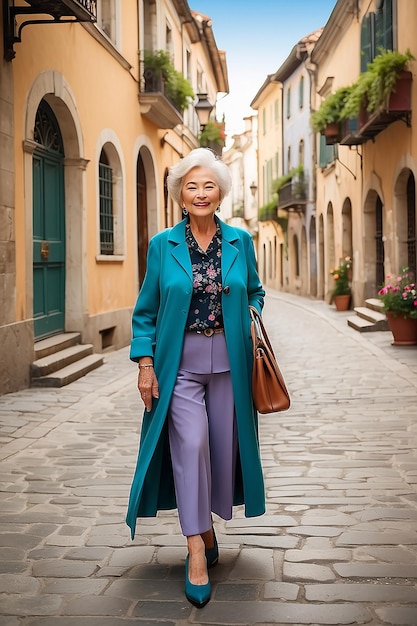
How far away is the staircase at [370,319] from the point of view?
51.2 feet

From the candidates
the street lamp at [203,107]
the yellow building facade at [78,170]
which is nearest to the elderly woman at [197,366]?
the yellow building facade at [78,170]

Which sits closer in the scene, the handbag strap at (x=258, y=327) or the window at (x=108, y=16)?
the handbag strap at (x=258, y=327)

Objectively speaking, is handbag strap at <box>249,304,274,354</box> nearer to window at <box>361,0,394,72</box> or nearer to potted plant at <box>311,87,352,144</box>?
window at <box>361,0,394,72</box>

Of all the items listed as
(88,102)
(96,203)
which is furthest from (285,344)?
(88,102)

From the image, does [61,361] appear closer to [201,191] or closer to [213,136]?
[201,191]

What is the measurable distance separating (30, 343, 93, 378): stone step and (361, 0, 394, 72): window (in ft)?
25.7

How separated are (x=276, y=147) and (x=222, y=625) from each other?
37.9 m

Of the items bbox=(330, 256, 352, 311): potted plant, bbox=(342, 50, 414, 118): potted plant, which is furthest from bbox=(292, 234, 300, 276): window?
bbox=(342, 50, 414, 118): potted plant

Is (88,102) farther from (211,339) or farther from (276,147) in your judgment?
(276,147)

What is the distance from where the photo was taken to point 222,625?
10.4 ft

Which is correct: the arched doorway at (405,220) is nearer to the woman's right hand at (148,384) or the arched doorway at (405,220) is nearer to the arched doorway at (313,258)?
the woman's right hand at (148,384)

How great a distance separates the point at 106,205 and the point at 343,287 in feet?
29.4

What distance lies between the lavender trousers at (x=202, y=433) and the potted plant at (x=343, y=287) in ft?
58.1

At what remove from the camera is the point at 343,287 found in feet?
69.8
